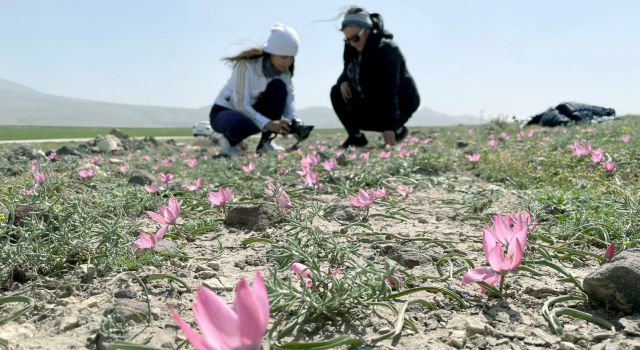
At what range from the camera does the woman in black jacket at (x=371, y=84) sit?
629 centimetres

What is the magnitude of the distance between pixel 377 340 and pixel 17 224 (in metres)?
1.46

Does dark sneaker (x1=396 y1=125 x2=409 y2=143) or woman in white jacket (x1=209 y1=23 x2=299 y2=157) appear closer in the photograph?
woman in white jacket (x1=209 y1=23 x2=299 y2=157)

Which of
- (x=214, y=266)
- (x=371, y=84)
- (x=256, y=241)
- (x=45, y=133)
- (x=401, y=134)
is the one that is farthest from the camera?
(x=45, y=133)

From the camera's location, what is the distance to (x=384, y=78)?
652 centimetres

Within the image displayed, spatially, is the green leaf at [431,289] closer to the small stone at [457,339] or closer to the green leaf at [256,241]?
the small stone at [457,339]

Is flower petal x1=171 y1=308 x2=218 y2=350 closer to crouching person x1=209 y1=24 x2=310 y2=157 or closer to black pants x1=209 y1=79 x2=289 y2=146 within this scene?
crouching person x1=209 y1=24 x2=310 y2=157

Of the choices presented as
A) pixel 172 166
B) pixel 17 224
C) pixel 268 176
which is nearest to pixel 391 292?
pixel 17 224

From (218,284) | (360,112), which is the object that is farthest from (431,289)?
(360,112)

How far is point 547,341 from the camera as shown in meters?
1.10

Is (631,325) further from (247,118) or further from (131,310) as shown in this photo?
(247,118)

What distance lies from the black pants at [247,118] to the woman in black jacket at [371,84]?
0.89 meters

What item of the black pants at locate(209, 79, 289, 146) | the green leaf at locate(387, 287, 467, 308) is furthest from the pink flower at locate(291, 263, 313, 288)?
the black pants at locate(209, 79, 289, 146)

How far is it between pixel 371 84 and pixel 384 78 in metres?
0.27

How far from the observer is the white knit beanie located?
597 cm
